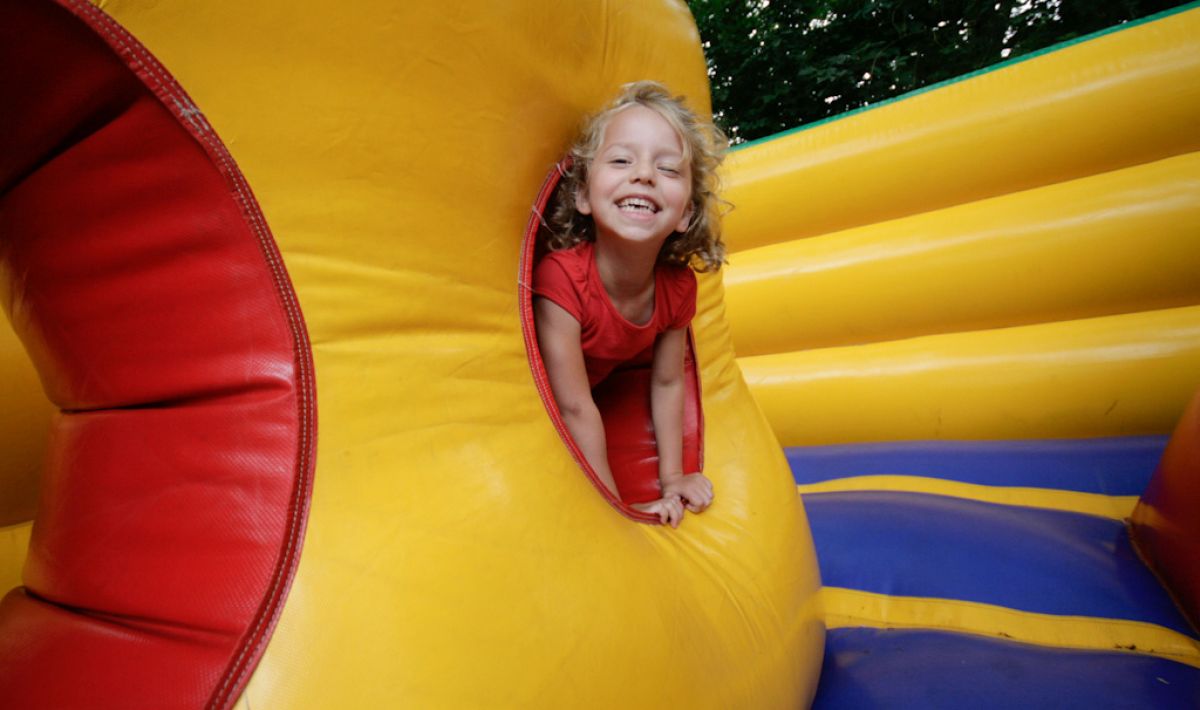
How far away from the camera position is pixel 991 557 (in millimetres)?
928

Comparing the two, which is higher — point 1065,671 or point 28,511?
point 28,511

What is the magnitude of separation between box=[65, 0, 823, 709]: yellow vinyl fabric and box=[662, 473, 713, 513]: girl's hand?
12 centimetres

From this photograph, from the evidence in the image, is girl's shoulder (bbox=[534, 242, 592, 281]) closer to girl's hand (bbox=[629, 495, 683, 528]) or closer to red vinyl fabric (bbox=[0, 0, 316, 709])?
girl's hand (bbox=[629, 495, 683, 528])

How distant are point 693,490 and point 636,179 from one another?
0.39 meters

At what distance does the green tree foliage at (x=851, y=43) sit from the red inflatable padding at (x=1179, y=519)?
4156 millimetres

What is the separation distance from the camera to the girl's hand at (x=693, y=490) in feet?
2.53

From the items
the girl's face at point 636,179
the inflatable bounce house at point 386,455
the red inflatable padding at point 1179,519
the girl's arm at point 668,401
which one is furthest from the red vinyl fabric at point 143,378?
the red inflatable padding at point 1179,519

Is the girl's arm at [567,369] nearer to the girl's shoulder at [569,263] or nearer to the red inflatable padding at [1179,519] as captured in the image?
the girl's shoulder at [569,263]

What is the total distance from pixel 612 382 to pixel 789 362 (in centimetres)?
79

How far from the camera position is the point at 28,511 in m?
0.83

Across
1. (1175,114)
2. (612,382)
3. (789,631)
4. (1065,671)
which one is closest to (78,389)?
(789,631)

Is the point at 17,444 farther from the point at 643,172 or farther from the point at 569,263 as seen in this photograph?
the point at 643,172

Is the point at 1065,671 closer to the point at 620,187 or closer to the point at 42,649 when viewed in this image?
the point at 620,187

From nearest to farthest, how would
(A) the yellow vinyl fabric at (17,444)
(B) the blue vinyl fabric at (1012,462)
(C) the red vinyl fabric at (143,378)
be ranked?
(C) the red vinyl fabric at (143,378) → (A) the yellow vinyl fabric at (17,444) → (B) the blue vinyl fabric at (1012,462)
